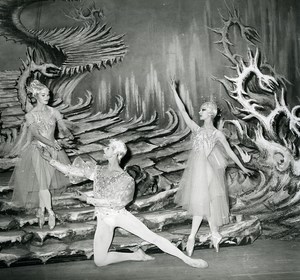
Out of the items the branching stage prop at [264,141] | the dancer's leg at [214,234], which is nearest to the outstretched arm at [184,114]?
the branching stage prop at [264,141]

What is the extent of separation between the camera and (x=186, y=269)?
10.6ft

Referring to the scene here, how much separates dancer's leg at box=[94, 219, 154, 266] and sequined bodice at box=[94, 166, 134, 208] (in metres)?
0.21

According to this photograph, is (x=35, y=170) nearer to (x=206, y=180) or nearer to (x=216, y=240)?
(x=206, y=180)

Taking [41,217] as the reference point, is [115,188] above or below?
above

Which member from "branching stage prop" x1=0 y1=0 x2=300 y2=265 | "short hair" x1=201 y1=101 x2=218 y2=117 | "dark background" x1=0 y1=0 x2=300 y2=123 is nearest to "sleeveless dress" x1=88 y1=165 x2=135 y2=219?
"branching stage prop" x1=0 y1=0 x2=300 y2=265

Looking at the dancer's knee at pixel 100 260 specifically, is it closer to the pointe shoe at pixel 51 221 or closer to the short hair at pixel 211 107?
the pointe shoe at pixel 51 221

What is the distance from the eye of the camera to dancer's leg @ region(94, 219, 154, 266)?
3.22m

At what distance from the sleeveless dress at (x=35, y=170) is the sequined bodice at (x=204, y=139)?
3.90 feet

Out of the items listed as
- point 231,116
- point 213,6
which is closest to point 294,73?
point 231,116

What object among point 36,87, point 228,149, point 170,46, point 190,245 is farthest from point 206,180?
point 36,87

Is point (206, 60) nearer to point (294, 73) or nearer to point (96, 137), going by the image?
point (294, 73)

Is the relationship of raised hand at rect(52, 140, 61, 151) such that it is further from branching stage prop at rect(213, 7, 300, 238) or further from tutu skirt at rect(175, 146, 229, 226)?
branching stage prop at rect(213, 7, 300, 238)

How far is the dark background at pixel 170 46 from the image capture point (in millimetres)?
3748

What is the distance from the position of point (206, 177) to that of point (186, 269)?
805 mm
